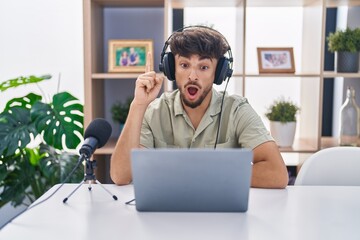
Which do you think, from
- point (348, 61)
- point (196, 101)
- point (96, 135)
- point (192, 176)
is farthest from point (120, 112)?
point (192, 176)

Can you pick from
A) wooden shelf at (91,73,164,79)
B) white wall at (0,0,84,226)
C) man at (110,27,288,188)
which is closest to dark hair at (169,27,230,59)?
man at (110,27,288,188)

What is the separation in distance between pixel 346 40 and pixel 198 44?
1164 mm

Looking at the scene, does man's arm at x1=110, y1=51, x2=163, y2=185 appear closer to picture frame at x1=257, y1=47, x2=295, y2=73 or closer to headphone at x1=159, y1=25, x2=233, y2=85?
headphone at x1=159, y1=25, x2=233, y2=85

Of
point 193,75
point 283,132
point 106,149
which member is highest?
point 193,75

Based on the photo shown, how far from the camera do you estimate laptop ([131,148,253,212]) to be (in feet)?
3.53

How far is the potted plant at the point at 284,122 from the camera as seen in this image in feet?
8.37

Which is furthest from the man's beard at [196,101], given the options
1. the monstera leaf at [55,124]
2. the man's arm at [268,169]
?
the monstera leaf at [55,124]

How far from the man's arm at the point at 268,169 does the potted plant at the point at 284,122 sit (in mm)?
899

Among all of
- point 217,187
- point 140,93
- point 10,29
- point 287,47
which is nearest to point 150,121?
point 140,93

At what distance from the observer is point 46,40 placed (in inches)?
120

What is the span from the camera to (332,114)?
2871 millimetres

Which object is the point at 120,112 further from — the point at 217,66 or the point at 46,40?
the point at 217,66

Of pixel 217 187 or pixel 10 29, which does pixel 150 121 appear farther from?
pixel 10 29

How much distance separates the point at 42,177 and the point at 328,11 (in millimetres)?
2025
